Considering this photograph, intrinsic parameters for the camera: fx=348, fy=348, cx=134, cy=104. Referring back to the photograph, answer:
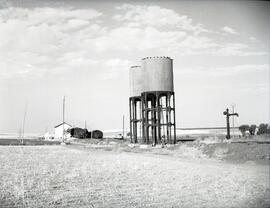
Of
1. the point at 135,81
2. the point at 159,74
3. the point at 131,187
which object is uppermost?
the point at 135,81

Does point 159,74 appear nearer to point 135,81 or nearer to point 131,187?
point 135,81

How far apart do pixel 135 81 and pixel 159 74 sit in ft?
18.2

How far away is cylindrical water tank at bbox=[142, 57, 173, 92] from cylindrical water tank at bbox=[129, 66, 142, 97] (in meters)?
3.97

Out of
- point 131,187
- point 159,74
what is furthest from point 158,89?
point 131,187

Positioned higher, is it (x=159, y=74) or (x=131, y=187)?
(x=159, y=74)

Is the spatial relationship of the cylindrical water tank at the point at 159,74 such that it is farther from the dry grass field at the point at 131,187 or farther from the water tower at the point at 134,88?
the dry grass field at the point at 131,187

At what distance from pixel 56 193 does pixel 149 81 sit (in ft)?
77.6

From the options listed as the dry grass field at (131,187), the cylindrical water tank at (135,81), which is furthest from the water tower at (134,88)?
the dry grass field at (131,187)

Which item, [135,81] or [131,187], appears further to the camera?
[135,81]

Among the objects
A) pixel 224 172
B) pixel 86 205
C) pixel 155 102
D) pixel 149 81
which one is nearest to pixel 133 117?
pixel 155 102

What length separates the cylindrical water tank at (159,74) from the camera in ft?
108

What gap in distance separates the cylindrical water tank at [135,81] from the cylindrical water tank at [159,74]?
397 cm

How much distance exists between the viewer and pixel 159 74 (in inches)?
1294

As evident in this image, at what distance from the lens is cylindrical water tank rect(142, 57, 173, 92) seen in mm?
32812
